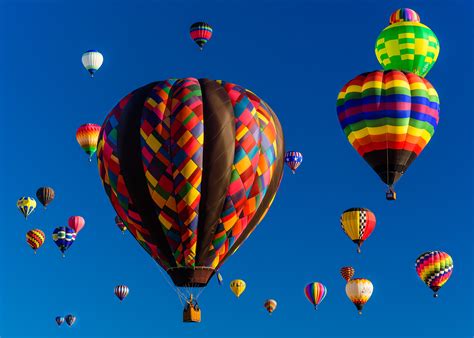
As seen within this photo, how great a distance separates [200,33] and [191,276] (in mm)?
18595

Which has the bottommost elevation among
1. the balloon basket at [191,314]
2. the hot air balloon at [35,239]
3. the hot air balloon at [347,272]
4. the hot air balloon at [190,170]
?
the balloon basket at [191,314]

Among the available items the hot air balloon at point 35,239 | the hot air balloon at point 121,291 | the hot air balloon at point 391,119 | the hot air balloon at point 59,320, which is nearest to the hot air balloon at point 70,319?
the hot air balloon at point 59,320

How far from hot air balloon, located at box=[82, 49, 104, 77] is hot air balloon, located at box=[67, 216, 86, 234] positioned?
19.7ft

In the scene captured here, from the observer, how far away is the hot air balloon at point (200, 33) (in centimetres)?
5122

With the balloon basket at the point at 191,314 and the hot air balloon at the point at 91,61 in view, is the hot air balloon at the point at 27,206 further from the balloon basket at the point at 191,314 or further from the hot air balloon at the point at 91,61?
the balloon basket at the point at 191,314

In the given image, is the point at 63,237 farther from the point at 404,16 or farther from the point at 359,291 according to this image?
the point at 404,16

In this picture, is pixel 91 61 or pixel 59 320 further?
pixel 59 320

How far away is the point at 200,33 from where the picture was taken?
2019 inches

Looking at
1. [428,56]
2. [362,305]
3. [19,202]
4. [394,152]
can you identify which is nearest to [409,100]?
[394,152]

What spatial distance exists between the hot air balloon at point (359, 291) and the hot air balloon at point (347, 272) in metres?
1.66

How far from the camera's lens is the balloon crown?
43.7 metres

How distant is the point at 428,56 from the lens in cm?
4284

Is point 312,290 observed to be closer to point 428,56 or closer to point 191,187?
point 428,56

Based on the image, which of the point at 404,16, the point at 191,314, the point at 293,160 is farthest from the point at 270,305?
the point at 191,314
